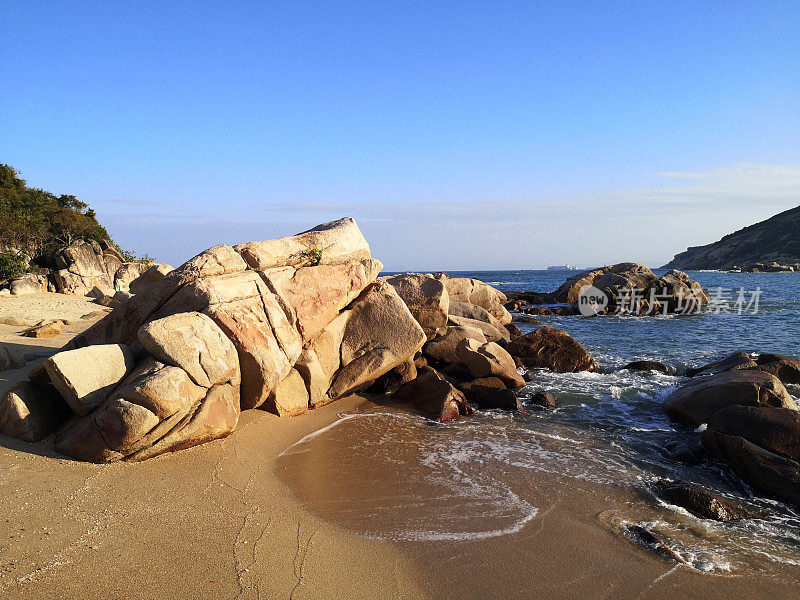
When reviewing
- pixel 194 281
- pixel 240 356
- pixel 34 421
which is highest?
pixel 194 281

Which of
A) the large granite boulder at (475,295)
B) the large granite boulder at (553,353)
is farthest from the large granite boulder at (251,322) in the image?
the large granite boulder at (475,295)

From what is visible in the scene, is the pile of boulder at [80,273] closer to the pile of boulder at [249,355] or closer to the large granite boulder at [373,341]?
the pile of boulder at [249,355]

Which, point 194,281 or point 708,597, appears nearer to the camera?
point 708,597

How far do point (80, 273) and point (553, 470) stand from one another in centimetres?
3729

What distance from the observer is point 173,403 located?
7.46 m

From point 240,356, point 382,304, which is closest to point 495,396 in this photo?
point 382,304

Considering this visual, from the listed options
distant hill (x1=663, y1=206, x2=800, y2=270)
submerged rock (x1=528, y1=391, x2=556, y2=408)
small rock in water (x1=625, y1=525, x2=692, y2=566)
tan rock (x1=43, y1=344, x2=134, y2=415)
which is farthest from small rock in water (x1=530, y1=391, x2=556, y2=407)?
distant hill (x1=663, y1=206, x2=800, y2=270)

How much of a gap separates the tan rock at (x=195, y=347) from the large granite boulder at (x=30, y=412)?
5.55 ft

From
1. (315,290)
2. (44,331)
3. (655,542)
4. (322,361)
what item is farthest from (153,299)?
(655,542)

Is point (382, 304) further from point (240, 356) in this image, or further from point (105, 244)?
point (105, 244)

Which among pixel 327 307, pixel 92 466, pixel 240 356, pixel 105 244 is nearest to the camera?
pixel 92 466

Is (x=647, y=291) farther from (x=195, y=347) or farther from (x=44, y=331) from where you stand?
(x=44, y=331)

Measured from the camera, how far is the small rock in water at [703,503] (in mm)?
6875

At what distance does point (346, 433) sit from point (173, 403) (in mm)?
3509
